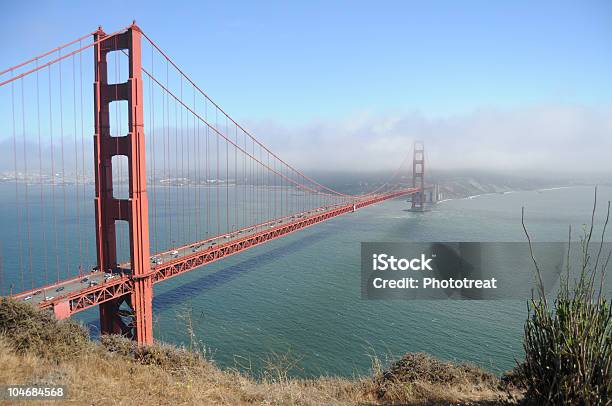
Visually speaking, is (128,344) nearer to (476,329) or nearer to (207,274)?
(476,329)

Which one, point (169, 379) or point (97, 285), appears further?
point (97, 285)

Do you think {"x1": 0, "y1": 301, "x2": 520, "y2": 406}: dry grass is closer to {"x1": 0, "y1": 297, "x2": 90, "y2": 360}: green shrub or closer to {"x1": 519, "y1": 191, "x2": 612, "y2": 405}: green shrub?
{"x1": 0, "y1": 297, "x2": 90, "y2": 360}: green shrub

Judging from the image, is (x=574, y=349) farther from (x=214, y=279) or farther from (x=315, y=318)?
(x=214, y=279)

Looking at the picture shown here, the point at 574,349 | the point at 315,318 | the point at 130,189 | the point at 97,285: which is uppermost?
the point at 130,189

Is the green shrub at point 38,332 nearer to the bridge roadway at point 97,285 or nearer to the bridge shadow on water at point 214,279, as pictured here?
the bridge roadway at point 97,285

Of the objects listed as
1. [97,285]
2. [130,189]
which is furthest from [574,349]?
[130,189]

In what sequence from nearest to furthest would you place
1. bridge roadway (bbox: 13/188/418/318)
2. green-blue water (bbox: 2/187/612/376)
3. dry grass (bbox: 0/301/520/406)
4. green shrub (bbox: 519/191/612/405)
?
green shrub (bbox: 519/191/612/405) < dry grass (bbox: 0/301/520/406) < bridge roadway (bbox: 13/188/418/318) < green-blue water (bbox: 2/187/612/376)

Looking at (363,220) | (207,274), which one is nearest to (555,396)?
(207,274)

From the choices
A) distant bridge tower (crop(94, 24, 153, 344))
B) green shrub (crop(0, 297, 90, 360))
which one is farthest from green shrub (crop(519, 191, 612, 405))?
distant bridge tower (crop(94, 24, 153, 344))
